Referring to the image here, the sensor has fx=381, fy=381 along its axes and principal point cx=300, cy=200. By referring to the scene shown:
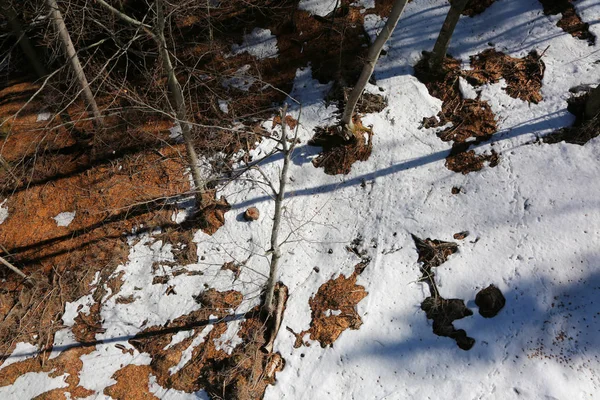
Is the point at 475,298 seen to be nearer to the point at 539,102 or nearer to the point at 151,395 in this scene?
the point at 539,102

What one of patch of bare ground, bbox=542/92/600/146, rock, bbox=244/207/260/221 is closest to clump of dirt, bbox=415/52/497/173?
patch of bare ground, bbox=542/92/600/146

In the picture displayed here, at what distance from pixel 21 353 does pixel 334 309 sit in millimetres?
6329

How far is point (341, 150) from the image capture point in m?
8.55

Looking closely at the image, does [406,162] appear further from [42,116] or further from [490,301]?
[42,116]

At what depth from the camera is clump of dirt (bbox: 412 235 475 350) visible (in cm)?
640

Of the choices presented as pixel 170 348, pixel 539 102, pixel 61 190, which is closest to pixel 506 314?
pixel 539 102

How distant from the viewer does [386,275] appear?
7195 mm

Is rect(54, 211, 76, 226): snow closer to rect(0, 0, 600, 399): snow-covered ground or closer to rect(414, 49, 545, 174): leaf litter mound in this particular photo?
rect(0, 0, 600, 399): snow-covered ground

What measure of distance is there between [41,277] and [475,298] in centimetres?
887

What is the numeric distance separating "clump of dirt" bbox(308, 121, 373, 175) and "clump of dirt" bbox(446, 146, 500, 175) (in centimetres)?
173

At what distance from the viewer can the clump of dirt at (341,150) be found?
848 cm

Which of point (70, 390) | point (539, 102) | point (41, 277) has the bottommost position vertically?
point (70, 390)

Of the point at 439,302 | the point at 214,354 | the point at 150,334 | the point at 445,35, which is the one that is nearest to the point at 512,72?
the point at 445,35

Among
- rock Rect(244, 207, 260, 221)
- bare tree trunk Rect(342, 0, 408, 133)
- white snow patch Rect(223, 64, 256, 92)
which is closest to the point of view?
bare tree trunk Rect(342, 0, 408, 133)
